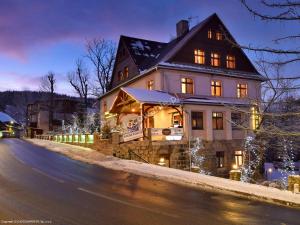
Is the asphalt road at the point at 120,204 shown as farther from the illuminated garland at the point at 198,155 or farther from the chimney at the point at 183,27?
the chimney at the point at 183,27

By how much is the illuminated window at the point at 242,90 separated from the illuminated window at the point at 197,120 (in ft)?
26.8

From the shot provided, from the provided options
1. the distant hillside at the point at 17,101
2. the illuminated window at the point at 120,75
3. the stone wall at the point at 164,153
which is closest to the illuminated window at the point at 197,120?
the stone wall at the point at 164,153

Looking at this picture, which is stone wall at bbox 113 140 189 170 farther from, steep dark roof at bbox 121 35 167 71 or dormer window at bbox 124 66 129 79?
dormer window at bbox 124 66 129 79

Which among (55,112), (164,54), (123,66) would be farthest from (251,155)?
(55,112)

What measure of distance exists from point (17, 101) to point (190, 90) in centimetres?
10373

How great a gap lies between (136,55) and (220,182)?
2360 cm

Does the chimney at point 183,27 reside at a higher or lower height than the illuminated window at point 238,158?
higher

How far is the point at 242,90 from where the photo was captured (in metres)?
34.0

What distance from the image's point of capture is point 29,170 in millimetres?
17141

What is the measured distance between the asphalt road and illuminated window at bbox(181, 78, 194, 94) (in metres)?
16.9

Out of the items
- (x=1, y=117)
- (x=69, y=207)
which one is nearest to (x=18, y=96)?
(x=1, y=117)

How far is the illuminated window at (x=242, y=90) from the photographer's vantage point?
33.7 m

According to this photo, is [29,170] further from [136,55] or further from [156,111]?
[136,55]

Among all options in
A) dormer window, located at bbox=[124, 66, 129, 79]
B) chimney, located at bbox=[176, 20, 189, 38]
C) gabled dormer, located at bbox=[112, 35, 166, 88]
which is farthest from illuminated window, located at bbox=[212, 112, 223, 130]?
dormer window, located at bbox=[124, 66, 129, 79]
